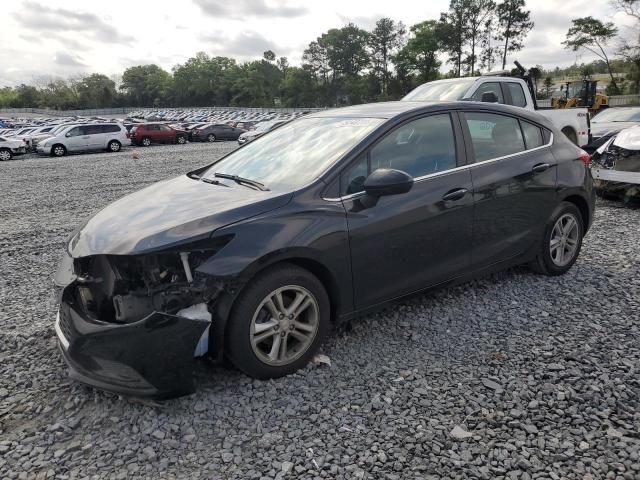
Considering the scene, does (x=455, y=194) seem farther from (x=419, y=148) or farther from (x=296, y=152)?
(x=296, y=152)

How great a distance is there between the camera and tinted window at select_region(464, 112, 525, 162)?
3.98m

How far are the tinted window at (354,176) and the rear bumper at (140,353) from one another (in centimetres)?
128

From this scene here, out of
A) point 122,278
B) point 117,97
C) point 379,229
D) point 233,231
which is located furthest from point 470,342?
point 117,97

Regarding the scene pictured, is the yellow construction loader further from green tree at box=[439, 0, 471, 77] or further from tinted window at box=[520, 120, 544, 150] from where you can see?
green tree at box=[439, 0, 471, 77]

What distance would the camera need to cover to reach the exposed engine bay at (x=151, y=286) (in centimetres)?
268

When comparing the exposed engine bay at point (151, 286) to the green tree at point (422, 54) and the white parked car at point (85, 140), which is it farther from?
the green tree at point (422, 54)

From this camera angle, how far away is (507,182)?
4059 mm

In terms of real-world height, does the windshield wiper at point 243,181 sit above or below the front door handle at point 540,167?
above

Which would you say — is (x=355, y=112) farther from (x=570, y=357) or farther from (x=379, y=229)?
(x=570, y=357)

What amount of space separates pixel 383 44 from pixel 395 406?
87.7 m

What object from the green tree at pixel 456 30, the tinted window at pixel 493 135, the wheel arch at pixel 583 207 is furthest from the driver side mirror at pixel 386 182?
the green tree at pixel 456 30

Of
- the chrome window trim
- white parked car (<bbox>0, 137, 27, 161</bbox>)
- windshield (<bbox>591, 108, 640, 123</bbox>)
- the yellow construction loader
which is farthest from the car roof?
white parked car (<bbox>0, 137, 27, 161</bbox>)

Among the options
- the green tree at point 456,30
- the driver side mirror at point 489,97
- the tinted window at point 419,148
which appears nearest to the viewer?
the tinted window at point 419,148

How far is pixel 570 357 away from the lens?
330 cm
